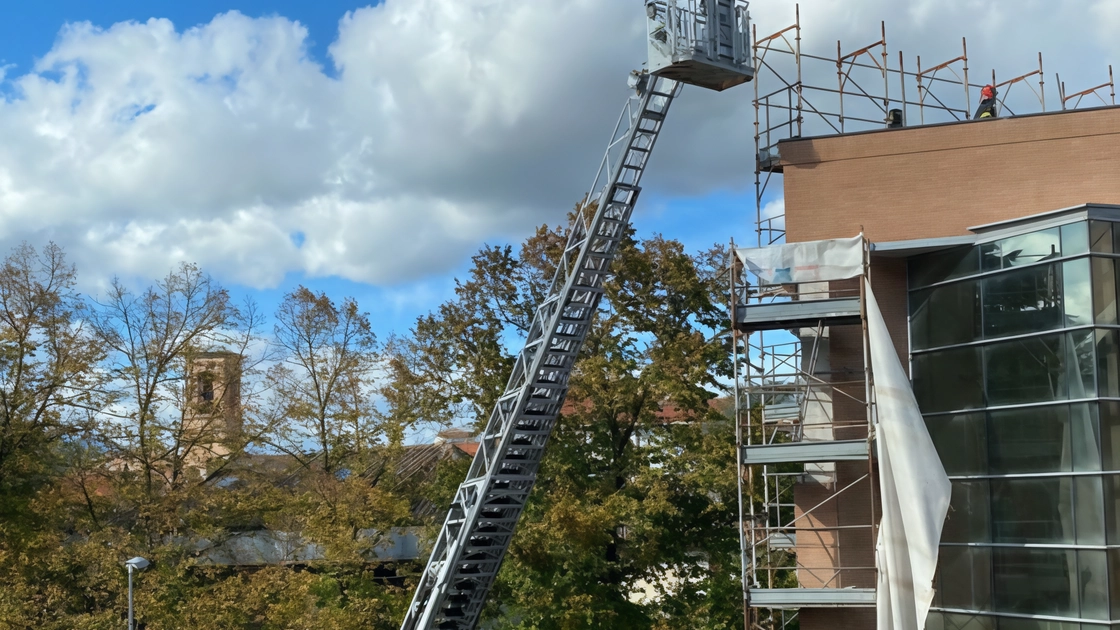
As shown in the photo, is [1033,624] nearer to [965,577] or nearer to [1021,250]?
[965,577]

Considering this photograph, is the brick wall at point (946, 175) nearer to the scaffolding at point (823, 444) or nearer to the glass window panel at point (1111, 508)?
the scaffolding at point (823, 444)

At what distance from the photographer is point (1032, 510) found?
16578 mm

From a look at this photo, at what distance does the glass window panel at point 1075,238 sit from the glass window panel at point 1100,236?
0.24 feet

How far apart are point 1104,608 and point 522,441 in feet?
30.8

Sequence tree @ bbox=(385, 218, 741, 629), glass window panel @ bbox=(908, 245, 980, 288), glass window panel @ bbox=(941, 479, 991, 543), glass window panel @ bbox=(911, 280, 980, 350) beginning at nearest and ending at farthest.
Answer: glass window panel @ bbox=(941, 479, 991, 543) < glass window panel @ bbox=(911, 280, 980, 350) < glass window panel @ bbox=(908, 245, 980, 288) < tree @ bbox=(385, 218, 741, 629)

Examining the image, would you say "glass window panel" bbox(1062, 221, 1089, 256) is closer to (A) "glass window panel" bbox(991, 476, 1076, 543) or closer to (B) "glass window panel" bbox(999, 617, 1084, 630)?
(A) "glass window panel" bbox(991, 476, 1076, 543)

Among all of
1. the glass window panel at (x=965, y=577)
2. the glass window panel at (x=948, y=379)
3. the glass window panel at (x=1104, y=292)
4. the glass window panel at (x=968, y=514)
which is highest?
the glass window panel at (x=1104, y=292)

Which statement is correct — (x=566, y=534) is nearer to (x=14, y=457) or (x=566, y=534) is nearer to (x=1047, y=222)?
(x=1047, y=222)

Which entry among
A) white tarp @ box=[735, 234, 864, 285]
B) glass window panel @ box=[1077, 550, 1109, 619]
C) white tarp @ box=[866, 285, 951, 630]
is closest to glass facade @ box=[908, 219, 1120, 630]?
glass window panel @ box=[1077, 550, 1109, 619]

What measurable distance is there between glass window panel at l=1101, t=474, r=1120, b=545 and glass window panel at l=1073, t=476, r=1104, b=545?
0.21 feet

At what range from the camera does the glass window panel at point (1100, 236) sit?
650 inches

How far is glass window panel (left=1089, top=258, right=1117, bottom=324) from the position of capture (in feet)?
53.8

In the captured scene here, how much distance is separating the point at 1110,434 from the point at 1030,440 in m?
1.16

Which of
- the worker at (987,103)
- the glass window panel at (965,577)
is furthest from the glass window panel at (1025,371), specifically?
the worker at (987,103)
